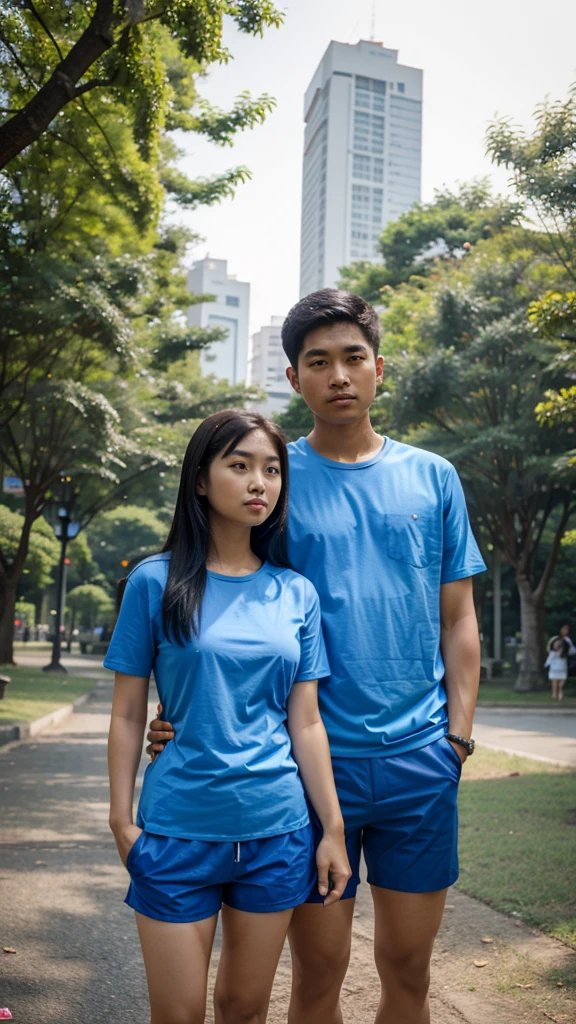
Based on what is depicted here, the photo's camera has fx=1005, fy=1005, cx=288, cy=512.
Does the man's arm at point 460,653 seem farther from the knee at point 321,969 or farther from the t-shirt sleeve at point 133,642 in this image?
the t-shirt sleeve at point 133,642

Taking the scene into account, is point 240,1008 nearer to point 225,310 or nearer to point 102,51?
point 102,51

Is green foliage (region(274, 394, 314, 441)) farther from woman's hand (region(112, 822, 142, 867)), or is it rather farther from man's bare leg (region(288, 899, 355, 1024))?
woman's hand (region(112, 822, 142, 867))

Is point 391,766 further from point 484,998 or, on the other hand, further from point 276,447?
point 484,998

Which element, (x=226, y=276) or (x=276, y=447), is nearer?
(x=276, y=447)

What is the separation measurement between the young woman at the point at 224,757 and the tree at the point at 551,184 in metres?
5.61

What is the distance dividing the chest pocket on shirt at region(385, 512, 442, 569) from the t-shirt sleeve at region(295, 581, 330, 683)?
0.91 ft

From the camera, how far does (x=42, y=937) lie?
4.66m

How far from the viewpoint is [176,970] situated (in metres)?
2.18

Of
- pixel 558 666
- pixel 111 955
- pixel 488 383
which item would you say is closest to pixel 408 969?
pixel 111 955

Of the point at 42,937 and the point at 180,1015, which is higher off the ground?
the point at 180,1015

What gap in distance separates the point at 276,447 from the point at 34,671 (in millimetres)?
23890

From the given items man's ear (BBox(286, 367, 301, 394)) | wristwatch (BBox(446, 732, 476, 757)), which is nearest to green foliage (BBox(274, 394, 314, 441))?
man's ear (BBox(286, 367, 301, 394))

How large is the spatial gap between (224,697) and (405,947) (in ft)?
2.82

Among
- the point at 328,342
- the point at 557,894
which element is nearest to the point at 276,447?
the point at 328,342
